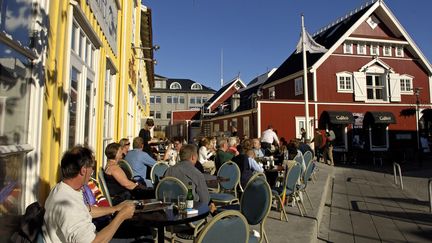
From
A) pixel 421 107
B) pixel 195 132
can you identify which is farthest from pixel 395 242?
pixel 195 132

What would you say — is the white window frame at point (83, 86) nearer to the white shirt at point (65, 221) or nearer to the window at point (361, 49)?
the white shirt at point (65, 221)

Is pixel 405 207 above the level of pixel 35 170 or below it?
below

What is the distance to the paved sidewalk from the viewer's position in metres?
5.08

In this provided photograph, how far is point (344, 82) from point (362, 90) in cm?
127

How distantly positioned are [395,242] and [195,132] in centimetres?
3226

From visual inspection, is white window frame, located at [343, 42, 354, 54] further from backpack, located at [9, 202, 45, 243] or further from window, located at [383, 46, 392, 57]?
backpack, located at [9, 202, 45, 243]

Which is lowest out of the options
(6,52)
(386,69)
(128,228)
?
(128,228)

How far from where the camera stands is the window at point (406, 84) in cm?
2244

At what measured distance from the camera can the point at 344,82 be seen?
21578 mm

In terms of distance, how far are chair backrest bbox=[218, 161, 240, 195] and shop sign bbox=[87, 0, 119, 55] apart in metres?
3.28

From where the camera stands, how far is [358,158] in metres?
19.6

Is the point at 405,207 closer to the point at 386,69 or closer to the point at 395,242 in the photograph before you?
the point at 395,242

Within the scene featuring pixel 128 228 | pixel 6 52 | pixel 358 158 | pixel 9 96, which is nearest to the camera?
pixel 6 52

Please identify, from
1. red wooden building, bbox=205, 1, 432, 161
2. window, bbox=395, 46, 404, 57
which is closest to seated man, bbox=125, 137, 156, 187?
red wooden building, bbox=205, 1, 432, 161
